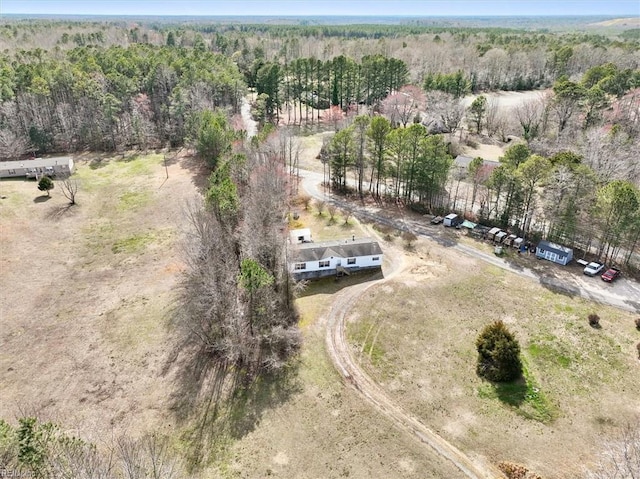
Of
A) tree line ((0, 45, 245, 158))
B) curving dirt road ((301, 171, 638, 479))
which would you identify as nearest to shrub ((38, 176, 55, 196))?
tree line ((0, 45, 245, 158))

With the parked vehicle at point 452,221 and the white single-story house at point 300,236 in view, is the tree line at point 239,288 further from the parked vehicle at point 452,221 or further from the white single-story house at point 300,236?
the parked vehicle at point 452,221

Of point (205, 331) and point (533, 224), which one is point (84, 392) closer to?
point (205, 331)

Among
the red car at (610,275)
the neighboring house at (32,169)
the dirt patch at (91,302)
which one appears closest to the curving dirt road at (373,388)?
the dirt patch at (91,302)

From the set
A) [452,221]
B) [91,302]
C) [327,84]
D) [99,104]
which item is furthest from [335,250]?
[327,84]

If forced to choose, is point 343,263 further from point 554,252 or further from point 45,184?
point 45,184

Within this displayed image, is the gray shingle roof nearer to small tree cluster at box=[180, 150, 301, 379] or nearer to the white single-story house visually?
the white single-story house
